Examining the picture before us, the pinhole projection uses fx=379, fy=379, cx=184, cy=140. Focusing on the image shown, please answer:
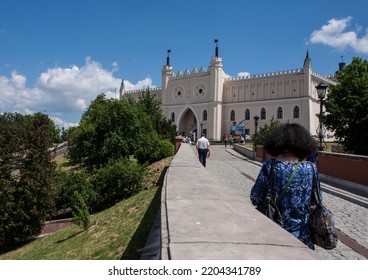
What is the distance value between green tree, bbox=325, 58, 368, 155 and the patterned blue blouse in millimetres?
22907

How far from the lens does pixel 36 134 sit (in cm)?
2519

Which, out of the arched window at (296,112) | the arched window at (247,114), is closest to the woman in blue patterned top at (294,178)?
the arched window at (296,112)

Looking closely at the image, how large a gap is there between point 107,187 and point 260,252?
20.2m

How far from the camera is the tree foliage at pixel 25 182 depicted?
21.1m

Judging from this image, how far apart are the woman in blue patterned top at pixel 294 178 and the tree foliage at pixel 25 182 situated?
20.1 metres

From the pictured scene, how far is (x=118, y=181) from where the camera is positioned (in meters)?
21.1

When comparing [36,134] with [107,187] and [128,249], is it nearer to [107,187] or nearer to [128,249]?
[107,187]

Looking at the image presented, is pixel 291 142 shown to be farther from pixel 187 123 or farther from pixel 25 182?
pixel 187 123

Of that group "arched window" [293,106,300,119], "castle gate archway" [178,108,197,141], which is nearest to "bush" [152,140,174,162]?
"arched window" [293,106,300,119]

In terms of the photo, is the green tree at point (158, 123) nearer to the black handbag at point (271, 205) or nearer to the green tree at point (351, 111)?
the green tree at point (351, 111)

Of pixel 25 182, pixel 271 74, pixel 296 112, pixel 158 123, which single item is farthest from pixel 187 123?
pixel 25 182

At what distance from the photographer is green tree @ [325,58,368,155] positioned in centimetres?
2509

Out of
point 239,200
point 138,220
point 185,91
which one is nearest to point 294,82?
point 185,91
